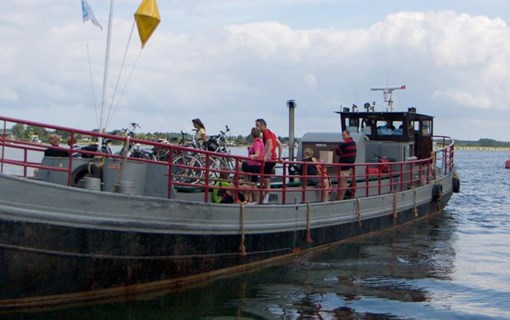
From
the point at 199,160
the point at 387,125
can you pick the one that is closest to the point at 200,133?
the point at 199,160

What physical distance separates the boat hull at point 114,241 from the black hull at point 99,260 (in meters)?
0.01

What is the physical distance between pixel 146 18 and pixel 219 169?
2.92m

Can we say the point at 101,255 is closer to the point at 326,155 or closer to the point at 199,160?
the point at 199,160

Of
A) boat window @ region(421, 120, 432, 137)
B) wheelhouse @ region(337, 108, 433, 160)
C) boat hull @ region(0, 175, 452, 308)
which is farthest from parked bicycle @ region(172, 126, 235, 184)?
boat window @ region(421, 120, 432, 137)

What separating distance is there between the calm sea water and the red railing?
1.33 meters

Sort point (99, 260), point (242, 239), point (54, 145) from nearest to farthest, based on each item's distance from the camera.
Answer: point (99, 260)
point (242, 239)
point (54, 145)

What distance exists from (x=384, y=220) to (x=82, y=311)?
30.0 feet

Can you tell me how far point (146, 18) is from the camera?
35.2ft

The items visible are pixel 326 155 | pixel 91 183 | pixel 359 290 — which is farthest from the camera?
pixel 326 155

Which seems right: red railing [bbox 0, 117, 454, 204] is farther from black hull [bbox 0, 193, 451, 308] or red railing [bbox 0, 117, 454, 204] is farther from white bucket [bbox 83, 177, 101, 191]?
black hull [bbox 0, 193, 451, 308]

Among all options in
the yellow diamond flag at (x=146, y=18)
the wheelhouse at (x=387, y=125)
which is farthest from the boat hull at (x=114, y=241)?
the wheelhouse at (x=387, y=125)

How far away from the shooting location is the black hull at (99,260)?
816 cm

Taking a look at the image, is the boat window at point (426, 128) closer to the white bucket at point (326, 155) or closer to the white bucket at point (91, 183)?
the white bucket at point (326, 155)

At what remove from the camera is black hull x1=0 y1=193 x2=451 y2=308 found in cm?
816
